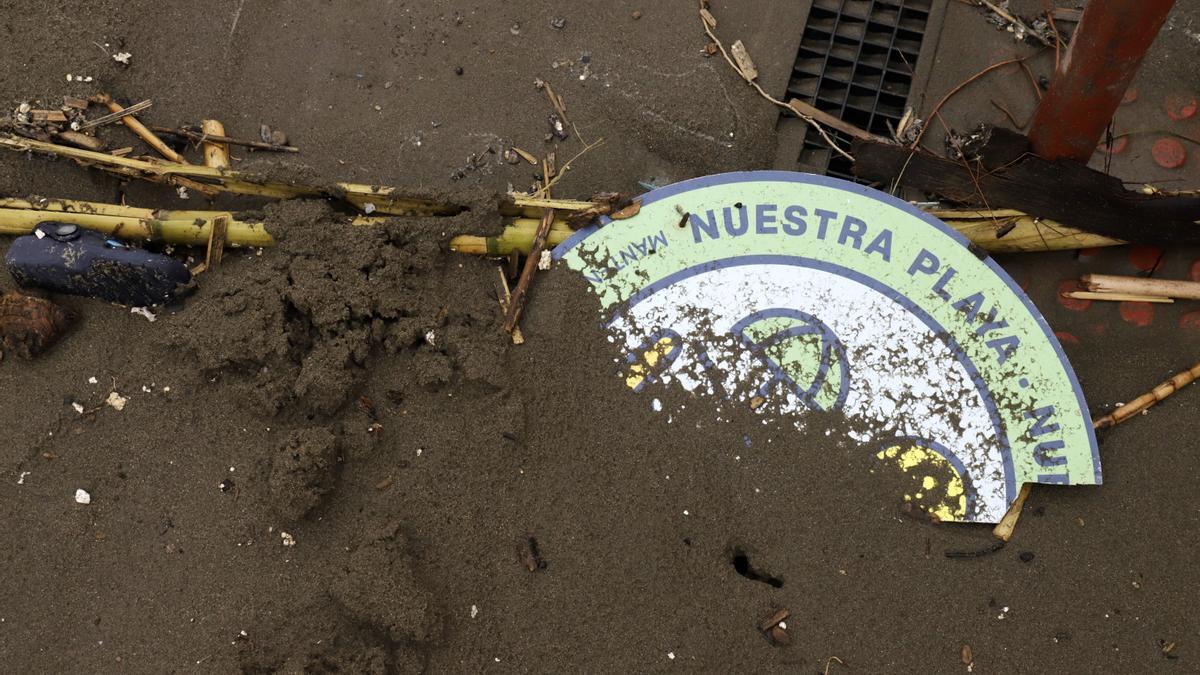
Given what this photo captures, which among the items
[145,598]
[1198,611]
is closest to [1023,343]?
[1198,611]

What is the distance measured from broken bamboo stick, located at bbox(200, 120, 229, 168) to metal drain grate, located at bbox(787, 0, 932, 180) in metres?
2.45

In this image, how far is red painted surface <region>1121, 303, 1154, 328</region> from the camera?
11.8ft

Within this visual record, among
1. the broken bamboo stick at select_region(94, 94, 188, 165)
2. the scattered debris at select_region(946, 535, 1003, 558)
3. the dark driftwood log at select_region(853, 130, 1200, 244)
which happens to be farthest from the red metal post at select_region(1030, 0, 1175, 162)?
the broken bamboo stick at select_region(94, 94, 188, 165)

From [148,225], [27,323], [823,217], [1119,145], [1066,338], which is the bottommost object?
[27,323]

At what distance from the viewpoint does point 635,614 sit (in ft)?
10.4

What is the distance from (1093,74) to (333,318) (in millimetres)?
2931

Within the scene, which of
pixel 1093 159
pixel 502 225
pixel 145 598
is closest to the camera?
pixel 145 598

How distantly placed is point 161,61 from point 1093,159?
4.05m

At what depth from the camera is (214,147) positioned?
3619 mm

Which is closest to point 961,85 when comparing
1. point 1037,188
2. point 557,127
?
point 1037,188

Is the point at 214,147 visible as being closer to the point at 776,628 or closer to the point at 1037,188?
the point at 776,628

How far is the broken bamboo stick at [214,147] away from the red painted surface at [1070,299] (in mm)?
3542

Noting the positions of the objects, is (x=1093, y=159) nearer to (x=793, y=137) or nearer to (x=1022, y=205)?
(x=1022, y=205)

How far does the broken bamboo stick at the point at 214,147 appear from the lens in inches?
142
